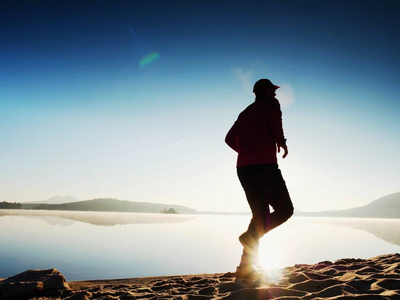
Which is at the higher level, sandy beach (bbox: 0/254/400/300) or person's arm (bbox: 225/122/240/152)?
person's arm (bbox: 225/122/240/152)

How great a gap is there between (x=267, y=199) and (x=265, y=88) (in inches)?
64.1

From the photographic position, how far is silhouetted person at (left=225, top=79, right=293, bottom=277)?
3.66 meters

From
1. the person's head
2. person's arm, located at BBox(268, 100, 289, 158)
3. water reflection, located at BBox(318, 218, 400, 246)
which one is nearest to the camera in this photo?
person's arm, located at BBox(268, 100, 289, 158)

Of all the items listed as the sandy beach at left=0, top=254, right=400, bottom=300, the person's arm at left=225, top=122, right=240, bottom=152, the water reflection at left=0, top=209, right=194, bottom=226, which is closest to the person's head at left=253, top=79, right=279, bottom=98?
the person's arm at left=225, top=122, right=240, bottom=152

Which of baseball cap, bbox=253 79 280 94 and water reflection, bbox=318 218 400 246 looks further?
water reflection, bbox=318 218 400 246

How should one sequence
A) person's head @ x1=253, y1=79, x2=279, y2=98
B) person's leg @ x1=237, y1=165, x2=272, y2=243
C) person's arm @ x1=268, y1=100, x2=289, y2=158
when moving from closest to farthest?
person's leg @ x1=237, y1=165, x2=272, y2=243
person's arm @ x1=268, y1=100, x2=289, y2=158
person's head @ x1=253, y1=79, x2=279, y2=98

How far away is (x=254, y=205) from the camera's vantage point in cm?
368

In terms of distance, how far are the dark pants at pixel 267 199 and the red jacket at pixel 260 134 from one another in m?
0.14

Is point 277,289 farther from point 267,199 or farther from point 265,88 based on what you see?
point 265,88

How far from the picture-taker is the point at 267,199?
367 cm

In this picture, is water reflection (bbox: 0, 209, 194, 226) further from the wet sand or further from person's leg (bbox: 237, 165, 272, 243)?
person's leg (bbox: 237, 165, 272, 243)

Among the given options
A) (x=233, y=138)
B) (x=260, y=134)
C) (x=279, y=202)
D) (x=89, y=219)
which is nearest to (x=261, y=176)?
(x=279, y=202)

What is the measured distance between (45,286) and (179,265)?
6.01 metres

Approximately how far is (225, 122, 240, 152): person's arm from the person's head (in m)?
0.60
